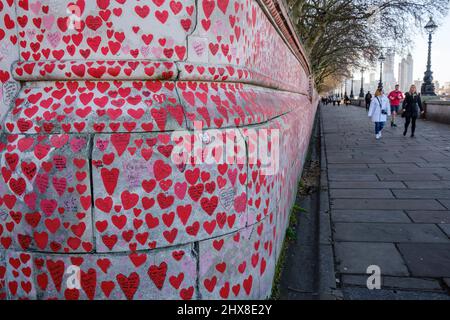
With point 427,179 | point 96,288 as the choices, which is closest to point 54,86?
point 96,288

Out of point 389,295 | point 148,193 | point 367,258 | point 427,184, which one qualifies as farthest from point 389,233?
point 148,193

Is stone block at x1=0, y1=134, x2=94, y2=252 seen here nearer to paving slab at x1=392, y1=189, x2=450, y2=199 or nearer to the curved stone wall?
the curved stone wall

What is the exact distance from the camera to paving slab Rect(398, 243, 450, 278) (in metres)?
3.15

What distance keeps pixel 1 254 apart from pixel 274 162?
1618 millimetres

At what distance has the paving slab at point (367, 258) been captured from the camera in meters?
3.21

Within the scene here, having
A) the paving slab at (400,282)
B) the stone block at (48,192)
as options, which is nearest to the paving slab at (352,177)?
the paving slab at (400,282)

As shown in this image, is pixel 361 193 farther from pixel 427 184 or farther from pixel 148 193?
pixel 148 193

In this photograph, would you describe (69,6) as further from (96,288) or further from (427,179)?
(427,179)

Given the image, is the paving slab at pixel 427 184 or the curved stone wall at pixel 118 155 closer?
the curved stone wall at pixel 118 155

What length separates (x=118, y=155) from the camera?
1.83m

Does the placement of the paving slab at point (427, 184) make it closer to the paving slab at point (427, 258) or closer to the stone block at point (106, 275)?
the paving slab at point (427, 258)

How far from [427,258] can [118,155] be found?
9.48 feet

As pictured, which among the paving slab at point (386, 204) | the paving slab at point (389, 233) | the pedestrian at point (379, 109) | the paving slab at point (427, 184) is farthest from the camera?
the pedestrian at point (379, 109)

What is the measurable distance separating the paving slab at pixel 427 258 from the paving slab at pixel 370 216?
81 centimetres
